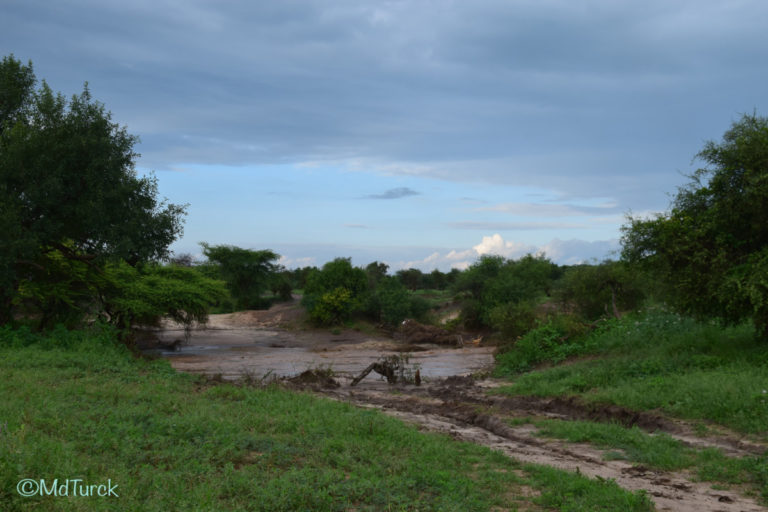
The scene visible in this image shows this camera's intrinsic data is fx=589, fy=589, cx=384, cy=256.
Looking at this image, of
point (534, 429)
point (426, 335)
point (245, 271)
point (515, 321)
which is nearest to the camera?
point (534, 429)

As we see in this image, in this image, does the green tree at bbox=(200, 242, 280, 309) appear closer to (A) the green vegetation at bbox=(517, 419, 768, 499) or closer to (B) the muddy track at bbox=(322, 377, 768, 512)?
(B) the muddy track at bbox=(322, 377, 768, 512)

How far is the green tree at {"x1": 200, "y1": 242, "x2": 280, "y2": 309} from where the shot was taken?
5953 cm

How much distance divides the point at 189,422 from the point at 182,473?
241 centimetres

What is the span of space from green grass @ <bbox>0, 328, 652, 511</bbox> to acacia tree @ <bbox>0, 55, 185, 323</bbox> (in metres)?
7.69

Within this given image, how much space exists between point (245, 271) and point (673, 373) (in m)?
50.8

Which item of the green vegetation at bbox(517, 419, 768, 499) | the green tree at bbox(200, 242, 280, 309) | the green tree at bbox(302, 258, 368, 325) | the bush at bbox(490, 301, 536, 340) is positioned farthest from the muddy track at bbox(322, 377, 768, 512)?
the green tree at bbox(200, 242, 280, 309)

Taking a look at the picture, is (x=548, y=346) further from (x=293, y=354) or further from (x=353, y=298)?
(x=353, y=298)

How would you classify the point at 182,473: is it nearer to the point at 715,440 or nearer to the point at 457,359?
the point at 715,440

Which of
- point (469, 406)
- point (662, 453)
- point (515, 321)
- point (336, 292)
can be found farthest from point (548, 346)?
point (336, 292)

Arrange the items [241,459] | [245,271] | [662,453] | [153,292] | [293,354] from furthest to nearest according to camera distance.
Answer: [245,271] < [293,354] < [153,292] < [662,453] < [241,459]

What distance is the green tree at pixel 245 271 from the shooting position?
195 feet

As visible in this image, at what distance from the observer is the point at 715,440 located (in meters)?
10.2

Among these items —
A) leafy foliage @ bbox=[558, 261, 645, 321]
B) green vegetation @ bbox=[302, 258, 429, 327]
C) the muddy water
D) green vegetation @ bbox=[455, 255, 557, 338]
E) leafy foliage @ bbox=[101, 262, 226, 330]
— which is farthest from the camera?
green vegetation @ bbox=[302, 258, 429, 327]

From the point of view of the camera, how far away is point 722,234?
15.3m
